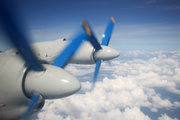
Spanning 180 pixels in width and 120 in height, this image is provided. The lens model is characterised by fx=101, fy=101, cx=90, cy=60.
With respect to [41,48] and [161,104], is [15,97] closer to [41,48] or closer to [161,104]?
[41,48]

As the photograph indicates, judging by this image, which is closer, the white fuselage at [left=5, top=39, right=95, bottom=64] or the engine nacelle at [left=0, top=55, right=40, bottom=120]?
the engine nacelle at [left=0, top=55, right=40, bottom=120]

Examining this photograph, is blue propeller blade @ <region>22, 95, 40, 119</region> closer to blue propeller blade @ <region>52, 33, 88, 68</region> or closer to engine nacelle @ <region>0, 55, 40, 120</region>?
engine nacelle @ <region>0, 55, 40, 120</region>

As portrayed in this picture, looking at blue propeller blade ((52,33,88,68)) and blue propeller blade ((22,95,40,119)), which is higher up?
blue propeller blade ((52,33,88,68))

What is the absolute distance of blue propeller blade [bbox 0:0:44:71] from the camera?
1.65 m

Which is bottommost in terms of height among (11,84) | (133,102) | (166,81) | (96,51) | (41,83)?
(133,102)

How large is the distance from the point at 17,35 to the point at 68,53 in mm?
2527

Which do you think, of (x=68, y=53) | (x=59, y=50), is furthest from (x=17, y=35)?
(x=59, y=50)

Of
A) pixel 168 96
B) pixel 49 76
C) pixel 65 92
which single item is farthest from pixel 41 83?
pixel 168 96

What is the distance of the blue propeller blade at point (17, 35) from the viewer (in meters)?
1.65

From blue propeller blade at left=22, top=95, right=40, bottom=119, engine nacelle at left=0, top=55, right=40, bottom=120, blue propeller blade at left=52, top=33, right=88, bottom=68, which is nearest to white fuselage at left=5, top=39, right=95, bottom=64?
blue propeller blade at left=52, top=33, right=88, bottom=68

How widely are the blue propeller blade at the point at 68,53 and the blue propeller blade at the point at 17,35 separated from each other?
5.29 feet

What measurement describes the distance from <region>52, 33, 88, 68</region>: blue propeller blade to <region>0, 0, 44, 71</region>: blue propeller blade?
1.61 meters

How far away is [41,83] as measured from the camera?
2703mm

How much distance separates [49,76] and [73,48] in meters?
2.07
